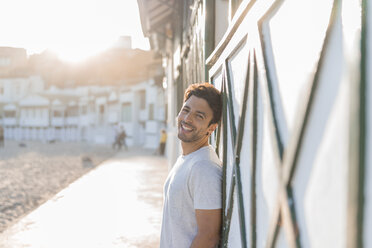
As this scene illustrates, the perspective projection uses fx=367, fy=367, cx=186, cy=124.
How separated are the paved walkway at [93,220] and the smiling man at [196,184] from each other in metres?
2.52

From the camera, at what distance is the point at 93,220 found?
18.3 feet

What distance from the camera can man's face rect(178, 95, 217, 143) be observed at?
217 cm

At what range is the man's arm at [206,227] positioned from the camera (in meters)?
1.94

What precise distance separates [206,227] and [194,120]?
0.61m

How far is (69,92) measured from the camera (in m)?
55.6

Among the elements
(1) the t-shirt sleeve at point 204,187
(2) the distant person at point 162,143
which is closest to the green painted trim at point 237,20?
(1) the t-shirt sleeve at point 204,187

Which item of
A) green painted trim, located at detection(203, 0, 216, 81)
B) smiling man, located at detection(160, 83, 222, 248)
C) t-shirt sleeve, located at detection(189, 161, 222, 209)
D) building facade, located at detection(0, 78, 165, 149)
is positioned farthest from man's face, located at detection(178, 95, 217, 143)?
building facade, located at detection(0, 78, 165, 149)

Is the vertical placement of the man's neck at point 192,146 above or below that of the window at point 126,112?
below

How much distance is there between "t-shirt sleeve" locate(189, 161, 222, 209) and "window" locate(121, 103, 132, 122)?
1488 inches

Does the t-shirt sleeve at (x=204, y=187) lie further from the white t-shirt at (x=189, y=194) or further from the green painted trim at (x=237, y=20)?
the green painted trim at (x=237, y=20)

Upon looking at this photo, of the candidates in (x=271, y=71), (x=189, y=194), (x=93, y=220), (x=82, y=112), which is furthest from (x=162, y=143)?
(x=82, y=112)

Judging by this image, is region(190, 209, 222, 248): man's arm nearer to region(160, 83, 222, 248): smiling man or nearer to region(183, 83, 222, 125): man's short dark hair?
region(160, 83, 222, 248): smiling man

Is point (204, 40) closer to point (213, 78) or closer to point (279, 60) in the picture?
point (213, 78)

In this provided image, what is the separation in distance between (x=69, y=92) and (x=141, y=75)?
16.5 metres
